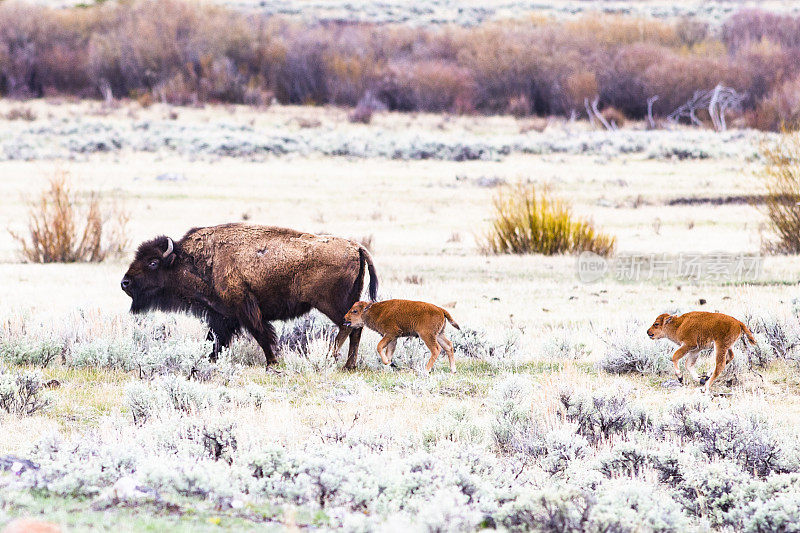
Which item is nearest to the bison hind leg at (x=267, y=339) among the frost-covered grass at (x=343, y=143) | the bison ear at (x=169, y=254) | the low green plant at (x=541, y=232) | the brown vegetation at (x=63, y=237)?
the bison ear at (x=169, y=254)

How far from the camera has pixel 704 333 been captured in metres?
7.42

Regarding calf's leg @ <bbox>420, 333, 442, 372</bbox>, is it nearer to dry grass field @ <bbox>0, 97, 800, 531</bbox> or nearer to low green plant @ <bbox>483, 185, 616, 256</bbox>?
dry grass field @ <bbox>0, 97, 800, 531</bbox>

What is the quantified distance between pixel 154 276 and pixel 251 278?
3.26 ft

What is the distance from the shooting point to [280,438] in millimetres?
5941

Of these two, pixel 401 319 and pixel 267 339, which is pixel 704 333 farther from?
pixel 267 339

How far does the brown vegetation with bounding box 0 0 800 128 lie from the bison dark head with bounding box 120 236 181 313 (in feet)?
104

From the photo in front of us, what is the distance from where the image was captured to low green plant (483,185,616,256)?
17.0 m

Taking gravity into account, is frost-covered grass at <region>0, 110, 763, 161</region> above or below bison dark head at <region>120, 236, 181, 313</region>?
below

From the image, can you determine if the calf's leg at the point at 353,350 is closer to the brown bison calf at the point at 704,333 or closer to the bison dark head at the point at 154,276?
the bison dark head at the point at 154,276

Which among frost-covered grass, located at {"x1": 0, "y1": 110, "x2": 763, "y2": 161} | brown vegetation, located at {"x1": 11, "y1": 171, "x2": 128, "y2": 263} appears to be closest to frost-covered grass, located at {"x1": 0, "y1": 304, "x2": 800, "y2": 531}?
brown vegetation, located at {"x1": 11, "y1": 171, "x2": 128, "y2": 263}

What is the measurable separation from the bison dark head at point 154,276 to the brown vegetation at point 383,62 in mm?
31813

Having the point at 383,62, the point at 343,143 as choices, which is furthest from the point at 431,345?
the point at 383,62

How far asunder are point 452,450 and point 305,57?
44.1 m

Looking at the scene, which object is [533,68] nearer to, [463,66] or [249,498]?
[463,66]
